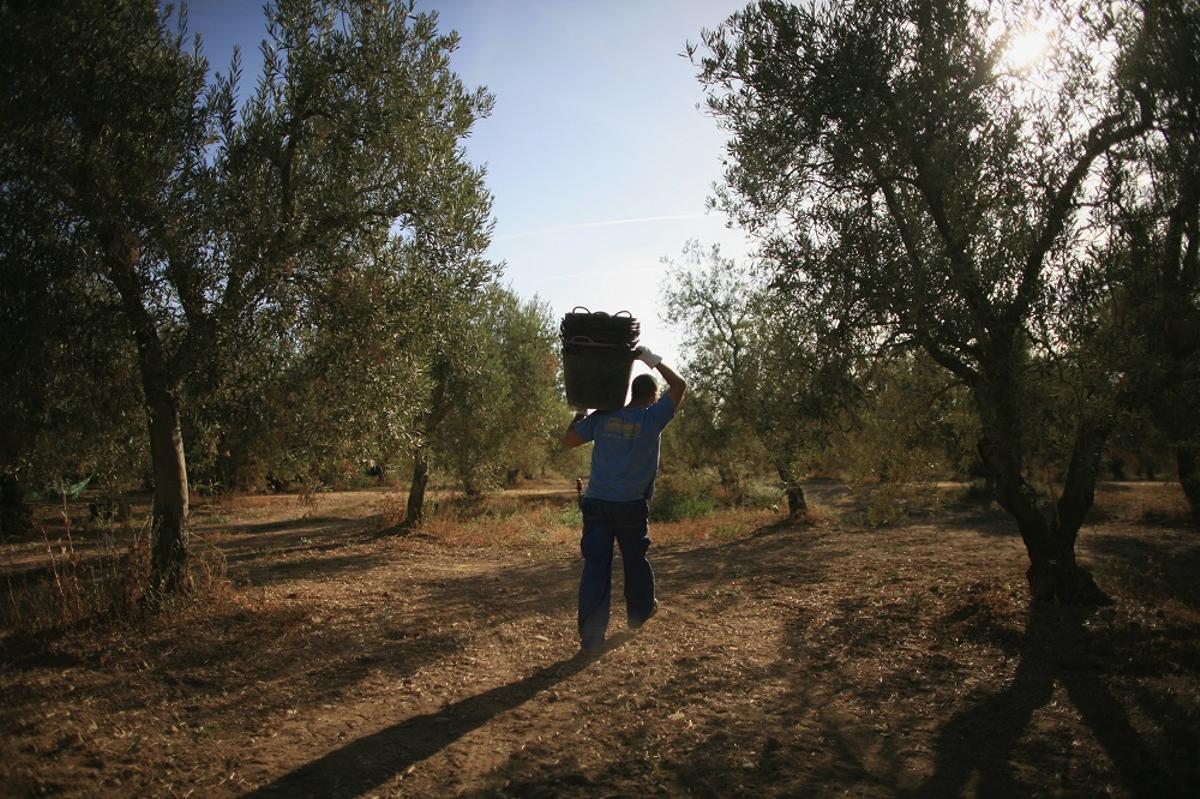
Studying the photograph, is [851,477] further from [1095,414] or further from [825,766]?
[825,766]

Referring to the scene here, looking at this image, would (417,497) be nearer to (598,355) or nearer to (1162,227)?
(598,355)

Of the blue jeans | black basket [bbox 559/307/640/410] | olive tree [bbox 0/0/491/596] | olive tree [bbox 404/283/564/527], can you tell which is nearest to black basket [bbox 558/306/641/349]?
black basket [bbox 559/307/640/410]

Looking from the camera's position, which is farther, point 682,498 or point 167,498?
point 682,498

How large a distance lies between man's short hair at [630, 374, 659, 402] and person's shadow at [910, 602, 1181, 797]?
11.3ft

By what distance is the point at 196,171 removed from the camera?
22.3 feet

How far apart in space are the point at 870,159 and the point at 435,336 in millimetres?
5341

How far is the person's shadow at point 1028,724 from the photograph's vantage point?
414 centimetres

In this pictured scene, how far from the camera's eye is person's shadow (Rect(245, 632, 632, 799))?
3990 mm

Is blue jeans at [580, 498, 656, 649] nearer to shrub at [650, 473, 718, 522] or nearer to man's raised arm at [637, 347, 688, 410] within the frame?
man's raised arm at [637, 347, 688, 410]

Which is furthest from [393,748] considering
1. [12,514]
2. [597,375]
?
[12,514]

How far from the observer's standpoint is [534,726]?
16.1 feet

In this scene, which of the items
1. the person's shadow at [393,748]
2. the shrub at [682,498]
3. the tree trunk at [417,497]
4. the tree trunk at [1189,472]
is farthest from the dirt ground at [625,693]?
the shrub at [682,498]

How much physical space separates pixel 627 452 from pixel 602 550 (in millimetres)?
898

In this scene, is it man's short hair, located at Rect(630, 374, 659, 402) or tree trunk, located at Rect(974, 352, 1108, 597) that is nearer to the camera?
man's short hair, located at Rect(630, 374, 659, 402)
